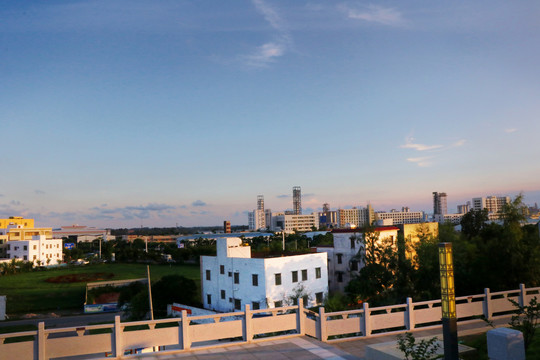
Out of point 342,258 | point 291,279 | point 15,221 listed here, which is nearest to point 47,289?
point 291,279

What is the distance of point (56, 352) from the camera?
30.1ft

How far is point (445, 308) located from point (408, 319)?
4.24 meters

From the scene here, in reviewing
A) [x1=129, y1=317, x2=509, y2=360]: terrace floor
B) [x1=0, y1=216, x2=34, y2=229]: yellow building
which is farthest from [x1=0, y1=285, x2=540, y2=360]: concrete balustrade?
[x1=0, y1=216, x2=34, y2=229]: yellow building

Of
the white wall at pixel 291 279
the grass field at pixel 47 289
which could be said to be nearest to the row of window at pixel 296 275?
the white wall at pixel 291 279

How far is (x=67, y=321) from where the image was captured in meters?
38.0

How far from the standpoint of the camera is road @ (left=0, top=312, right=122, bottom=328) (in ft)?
120

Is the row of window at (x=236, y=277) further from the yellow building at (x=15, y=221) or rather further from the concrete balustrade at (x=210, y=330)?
the yellow building at (x=15, y=221)

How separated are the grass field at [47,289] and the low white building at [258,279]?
→ 1596cm

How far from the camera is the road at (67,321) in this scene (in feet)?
120

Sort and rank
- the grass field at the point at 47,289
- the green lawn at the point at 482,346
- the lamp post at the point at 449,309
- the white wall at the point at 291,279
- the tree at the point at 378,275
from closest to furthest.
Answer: the lamp post at the point at 449,309
the green lawn at the point at 482,346
the tree at the point at 378,275
the white wall at the point at 291,279
the grass field at the point at 47,289

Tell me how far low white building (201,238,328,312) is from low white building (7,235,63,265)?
55.7 metres

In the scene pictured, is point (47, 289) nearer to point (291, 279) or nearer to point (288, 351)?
point (291, 279)

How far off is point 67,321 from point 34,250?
51.7m

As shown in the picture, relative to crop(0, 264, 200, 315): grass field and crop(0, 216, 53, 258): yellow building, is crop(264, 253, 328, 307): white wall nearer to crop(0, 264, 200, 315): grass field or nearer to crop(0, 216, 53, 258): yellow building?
crop(0, 264, 200, 315): grass field
